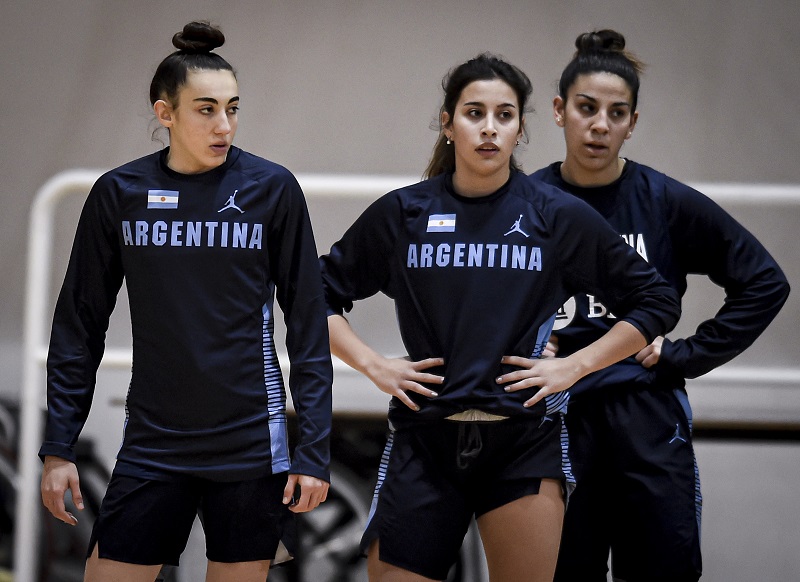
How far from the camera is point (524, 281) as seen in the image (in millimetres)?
2105

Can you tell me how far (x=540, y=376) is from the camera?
211cm

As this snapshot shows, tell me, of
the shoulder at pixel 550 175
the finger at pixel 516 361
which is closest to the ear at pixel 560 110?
the shoulder at pixel 550 175

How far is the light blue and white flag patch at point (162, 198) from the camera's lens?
2.03 meters

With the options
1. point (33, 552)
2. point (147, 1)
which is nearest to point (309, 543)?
point (33, 552)

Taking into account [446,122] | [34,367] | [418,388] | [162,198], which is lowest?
[34,367]

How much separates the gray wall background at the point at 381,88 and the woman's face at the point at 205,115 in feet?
5.48

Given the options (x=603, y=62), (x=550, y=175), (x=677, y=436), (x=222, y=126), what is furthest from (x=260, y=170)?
(x=677, y=436)

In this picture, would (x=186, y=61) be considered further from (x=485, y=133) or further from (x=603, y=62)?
(x=603, y=62)

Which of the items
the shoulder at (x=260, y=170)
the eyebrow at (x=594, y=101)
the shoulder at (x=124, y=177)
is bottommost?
the shoulder at (x=124, y=177)

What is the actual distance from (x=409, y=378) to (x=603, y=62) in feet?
3.06

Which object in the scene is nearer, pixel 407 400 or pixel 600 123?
pixel 407 400

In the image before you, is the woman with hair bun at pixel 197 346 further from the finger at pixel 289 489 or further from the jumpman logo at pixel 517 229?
the jumpman logo at pixel 517 229

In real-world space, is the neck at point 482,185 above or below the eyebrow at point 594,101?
below

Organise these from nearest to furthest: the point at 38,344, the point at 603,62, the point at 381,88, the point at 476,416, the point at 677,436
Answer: the point at 476,416, the point at 677,436, the point at 603,62, the point at 38,344, the point at 381,88
